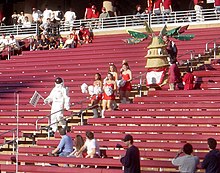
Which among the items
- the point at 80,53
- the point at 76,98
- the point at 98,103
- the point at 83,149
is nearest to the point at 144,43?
the point at 80,53

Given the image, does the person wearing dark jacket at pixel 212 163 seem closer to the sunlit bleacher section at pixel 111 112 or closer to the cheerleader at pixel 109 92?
the sunlit bleacher section at pixel 111 112

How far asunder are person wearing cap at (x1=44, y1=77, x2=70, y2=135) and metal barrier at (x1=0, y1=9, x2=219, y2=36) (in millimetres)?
11003

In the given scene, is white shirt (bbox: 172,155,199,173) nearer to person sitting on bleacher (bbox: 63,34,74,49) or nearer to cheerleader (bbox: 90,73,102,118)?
cheerleader (bbox: 90,73,102,118)

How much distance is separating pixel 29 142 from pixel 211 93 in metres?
5.15

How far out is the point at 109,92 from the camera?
67.3 feet

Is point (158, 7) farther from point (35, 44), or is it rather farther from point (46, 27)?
point (35, 44)

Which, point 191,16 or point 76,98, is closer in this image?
point 76,98

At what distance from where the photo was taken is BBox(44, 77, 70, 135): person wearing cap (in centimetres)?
2041

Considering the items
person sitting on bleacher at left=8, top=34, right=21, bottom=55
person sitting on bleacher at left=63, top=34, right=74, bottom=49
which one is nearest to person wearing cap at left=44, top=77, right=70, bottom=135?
person sitting on bleacher at left=63, top=34, right=74, bottom=49

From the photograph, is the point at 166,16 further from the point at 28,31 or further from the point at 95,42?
the point at 28,31

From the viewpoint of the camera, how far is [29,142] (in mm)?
21156

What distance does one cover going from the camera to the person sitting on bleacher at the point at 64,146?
706 inches

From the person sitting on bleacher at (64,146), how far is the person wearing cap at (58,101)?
2289mm

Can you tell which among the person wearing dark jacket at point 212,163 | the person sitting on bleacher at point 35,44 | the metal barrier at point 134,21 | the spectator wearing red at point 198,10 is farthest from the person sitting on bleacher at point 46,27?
the person wearing dark jacket at point 212,163
